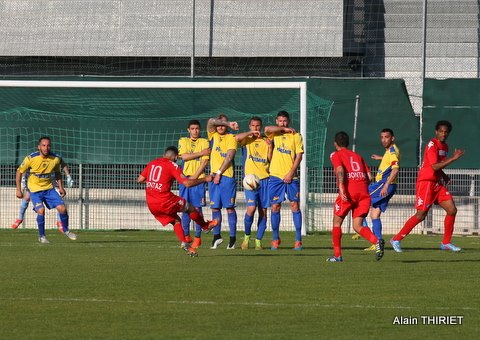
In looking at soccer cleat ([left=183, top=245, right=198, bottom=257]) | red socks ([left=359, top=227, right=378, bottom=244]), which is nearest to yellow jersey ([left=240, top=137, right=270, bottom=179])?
soccer cleat ([left=183, top=245, right=198, bottom=257])

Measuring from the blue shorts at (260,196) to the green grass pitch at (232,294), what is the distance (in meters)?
0.76

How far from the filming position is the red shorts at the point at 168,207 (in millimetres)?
14953

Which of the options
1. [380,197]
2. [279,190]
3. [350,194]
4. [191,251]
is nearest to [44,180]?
[279,190]

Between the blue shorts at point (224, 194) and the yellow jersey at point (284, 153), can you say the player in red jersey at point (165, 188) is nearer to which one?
the blue shorts at point (224, 194)

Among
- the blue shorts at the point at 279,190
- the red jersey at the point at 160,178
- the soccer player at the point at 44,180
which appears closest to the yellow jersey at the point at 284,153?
A: the blue shorts at the point at 279,190

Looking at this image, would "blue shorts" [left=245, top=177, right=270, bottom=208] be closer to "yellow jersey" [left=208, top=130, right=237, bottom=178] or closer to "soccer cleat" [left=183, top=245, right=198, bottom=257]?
"yellow jersey" [left=208, top=130, right=237, bottom=178]

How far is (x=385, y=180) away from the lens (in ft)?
60.3

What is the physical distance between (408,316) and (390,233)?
14.1m

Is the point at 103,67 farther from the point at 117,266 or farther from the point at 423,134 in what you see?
the point at 117,266

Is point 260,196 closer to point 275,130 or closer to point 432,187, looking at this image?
point 275,130

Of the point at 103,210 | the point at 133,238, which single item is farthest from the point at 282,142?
the point at 103,210

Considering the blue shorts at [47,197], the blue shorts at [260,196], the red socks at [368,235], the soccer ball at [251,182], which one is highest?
the soccer ball at [251,182]

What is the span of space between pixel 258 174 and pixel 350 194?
10.4 ft

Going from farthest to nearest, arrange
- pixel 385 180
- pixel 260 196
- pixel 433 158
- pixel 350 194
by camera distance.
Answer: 1. pixel 385 180
2. pixel 260 196
3. pixel 433 158
4. pixel 350 194
